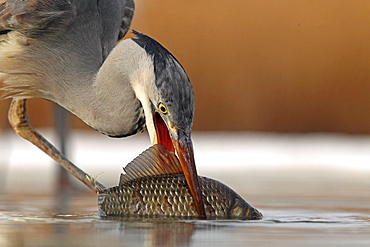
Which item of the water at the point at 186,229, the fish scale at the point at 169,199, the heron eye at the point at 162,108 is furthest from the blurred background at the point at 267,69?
the fish scale at the point at 169,199

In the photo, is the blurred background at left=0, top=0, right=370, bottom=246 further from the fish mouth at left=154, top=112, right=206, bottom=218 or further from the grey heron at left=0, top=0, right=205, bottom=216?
the fish mouth at left=154, top=112, right=206, bottom=218

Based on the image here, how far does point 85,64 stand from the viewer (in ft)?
17.1

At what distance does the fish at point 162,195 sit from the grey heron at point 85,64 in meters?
0.22

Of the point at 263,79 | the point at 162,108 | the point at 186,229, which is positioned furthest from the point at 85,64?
the point at 263,79

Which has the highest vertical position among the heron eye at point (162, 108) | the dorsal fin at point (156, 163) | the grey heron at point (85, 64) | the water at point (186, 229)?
the grey heron at point (85, 64)

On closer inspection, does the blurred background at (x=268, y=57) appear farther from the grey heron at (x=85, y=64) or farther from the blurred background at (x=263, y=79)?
the grey heron at (x=85, y=64)

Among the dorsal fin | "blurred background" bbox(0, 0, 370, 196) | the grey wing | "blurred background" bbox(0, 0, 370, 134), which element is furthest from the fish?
"blurred background" bbox(0, 0, 370, 134)

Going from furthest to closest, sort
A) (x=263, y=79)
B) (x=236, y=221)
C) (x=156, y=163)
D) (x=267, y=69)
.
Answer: (x=267, y=69) → (x=263, y=79) → (x=156, y=163) → (x=236, y=221)

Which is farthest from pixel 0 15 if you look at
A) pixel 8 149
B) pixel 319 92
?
pixel 319 92

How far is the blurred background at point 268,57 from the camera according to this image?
12.5m

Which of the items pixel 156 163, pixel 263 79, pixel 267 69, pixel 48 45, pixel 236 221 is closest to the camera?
pixel 236 221

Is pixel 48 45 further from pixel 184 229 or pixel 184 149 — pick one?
pixel 184 229

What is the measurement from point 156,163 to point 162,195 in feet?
0.67

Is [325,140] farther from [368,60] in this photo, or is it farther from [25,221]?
[25,221]
